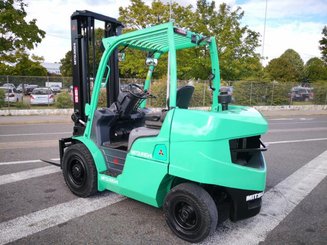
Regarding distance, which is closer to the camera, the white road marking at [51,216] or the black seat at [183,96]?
the white road marking at [51,216]

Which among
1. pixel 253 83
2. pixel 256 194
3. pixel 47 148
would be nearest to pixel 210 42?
pixel 256 194

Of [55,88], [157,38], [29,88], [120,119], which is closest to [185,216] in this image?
[120,119]

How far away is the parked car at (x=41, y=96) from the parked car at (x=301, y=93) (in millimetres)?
18822

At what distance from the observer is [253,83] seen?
2259cm

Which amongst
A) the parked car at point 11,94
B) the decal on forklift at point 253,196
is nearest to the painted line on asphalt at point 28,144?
the decal on forklift at point 253,196

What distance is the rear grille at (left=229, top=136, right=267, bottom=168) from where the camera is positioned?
349 cm

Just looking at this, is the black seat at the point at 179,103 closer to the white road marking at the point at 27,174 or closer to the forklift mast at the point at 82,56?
the forklift mast at the point at 82,56

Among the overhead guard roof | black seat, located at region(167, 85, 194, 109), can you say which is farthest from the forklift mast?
black seat, located at region(167, 85, 194, 109)

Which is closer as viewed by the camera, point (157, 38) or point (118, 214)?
point (118, 214)

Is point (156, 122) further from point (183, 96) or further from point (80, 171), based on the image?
point (80, 171)

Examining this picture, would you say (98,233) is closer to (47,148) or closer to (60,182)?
(60,182)

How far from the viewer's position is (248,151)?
139 inches

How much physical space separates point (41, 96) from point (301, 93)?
2102 centimetres

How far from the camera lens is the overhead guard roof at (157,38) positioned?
3600mm
